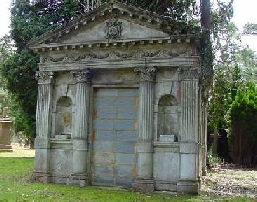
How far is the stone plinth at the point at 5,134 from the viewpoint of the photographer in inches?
1321

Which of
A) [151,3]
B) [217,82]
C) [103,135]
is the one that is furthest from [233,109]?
[103,135]

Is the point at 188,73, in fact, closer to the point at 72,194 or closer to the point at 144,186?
the point at 144,186

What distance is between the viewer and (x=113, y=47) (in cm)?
1562

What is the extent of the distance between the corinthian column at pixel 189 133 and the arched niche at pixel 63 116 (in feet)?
16.5

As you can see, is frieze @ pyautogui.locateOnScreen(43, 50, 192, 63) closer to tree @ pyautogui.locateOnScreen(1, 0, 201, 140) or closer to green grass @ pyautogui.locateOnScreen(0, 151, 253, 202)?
green grass @ pyautogui.locateOnScreen(0, 151, 253, 202)

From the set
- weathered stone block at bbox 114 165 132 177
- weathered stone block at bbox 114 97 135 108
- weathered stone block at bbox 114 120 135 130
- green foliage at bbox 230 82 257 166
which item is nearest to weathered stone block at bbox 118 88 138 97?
weathered stone block at bbox 114 97 135 108

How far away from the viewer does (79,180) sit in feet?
51.4

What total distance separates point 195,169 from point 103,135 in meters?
4.04

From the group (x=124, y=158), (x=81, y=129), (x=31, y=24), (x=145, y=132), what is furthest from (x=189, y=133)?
(x=31, y=24)

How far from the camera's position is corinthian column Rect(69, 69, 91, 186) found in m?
15.7

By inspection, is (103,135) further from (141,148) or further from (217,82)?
(217,82)

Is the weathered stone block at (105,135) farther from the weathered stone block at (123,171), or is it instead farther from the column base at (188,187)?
the column base at (188,187)

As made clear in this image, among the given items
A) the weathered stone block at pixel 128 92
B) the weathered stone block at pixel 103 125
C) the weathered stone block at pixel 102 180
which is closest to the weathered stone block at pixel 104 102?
the weathered stone block at pixel 128 92

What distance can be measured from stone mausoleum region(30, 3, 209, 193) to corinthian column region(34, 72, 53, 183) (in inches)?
1.7
